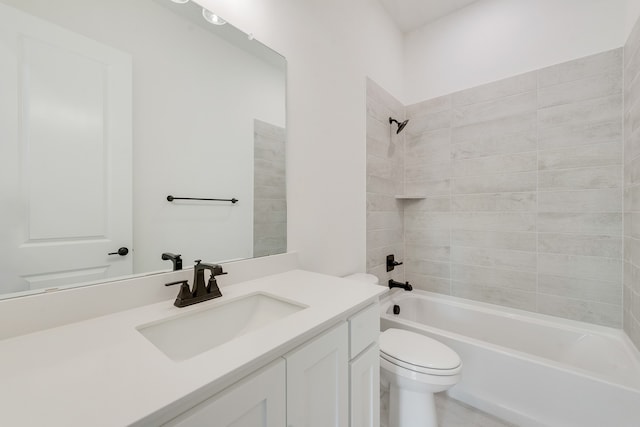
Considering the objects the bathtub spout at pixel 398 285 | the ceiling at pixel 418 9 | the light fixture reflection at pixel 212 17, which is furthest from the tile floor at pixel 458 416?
the ceiling at pixel 418 9

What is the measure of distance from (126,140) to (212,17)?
65cm

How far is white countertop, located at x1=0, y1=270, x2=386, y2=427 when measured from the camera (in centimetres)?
40

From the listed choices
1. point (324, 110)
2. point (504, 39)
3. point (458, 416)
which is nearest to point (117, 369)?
point (324, 110)

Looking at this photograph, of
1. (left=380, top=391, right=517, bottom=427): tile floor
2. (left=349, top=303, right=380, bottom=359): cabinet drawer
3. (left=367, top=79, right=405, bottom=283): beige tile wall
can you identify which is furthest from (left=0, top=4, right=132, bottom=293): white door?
(left=380, top=391, right=517, bottom=427): tile floor

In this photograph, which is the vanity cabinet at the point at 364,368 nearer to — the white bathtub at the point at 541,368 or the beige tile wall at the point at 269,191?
the beige tile wall at the point at 269,191

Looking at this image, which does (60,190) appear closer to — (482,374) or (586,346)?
(482,374)

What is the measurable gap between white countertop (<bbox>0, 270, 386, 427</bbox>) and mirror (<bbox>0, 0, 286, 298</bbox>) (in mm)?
204

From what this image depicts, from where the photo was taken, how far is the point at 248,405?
0.56 m

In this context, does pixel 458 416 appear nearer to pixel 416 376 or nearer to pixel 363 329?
pixel 416 376

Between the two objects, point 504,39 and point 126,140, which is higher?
point 504,39

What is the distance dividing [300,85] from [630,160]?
1936mm

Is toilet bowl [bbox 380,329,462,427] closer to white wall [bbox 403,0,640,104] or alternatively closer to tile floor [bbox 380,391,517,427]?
tile floor [bbox 380,391,517,427]

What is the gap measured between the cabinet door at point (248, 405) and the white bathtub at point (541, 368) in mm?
1324

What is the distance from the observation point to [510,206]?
1.92m
